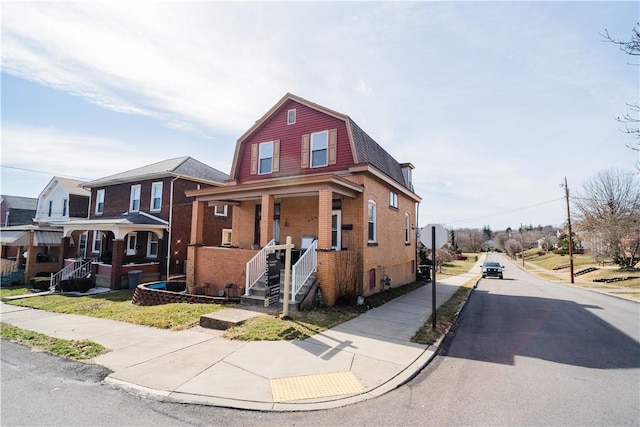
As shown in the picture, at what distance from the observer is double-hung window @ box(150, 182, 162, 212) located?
2062 cm

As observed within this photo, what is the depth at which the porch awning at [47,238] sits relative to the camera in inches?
877

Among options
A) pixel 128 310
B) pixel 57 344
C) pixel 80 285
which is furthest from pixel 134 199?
pixel 57 344

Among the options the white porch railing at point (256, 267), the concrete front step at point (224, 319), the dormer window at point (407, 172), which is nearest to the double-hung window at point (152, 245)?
the white porch railing at point (256, 267)

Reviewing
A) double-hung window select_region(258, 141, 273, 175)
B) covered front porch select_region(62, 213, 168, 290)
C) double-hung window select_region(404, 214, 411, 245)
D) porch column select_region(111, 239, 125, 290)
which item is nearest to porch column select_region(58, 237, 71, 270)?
covered front porch select_region(62, 213, 168, 290)

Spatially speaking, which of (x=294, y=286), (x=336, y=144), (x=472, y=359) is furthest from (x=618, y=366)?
(x=336, y=144)

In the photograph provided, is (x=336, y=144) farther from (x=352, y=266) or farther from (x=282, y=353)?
(x=282, y=353)

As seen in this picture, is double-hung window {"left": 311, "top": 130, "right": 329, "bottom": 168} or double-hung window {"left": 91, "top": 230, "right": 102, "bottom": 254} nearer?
double-hung window {"left": 311, "top": 130, "right": 329, "bottom": 168}

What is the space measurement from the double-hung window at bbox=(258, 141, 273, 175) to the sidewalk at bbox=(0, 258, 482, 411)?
9045 millimetres

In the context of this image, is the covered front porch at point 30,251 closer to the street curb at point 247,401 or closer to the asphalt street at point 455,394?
the asphalt street at point 455,394

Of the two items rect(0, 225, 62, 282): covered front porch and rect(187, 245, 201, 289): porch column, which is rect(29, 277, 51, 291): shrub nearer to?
rect(0, 225, 62, 282): covered front porch

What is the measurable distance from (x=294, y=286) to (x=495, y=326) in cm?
619

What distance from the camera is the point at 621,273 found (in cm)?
2619

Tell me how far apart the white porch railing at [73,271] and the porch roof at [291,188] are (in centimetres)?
1114

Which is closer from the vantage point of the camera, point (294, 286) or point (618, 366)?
point (618, 366)
